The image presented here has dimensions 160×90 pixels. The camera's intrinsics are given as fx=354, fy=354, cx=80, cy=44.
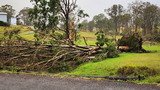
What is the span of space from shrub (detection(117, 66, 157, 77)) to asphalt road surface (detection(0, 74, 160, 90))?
152 centimetres

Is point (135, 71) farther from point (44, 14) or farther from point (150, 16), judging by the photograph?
point (150, 16)

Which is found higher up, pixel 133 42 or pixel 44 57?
pixel 133 42

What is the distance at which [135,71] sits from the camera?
14820mm

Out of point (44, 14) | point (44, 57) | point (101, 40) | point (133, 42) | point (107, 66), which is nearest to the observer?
point (107, 66)

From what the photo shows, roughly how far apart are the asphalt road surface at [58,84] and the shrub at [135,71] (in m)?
1.52

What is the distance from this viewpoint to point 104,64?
54.1 feet

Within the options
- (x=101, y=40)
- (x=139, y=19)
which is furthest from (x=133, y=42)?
(x=139, y=19)

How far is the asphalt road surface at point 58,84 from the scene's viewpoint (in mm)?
11906

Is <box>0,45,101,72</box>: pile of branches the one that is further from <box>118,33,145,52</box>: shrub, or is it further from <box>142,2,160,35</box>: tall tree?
<box>142,2,160,35</box>: tall tree

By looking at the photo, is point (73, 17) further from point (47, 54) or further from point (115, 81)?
point (115, 81)

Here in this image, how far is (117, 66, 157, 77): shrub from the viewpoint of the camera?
1456 cm

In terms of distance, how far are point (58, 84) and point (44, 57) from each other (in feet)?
18.2

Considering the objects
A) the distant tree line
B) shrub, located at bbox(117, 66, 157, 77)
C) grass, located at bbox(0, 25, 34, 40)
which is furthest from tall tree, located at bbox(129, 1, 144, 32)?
shrub, located at bbox(117, 66, 157, 77)

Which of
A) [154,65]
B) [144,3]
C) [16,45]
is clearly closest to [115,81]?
[154,65]
